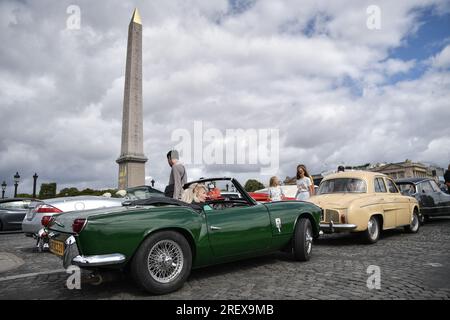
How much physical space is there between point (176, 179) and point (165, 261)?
2.62 metres

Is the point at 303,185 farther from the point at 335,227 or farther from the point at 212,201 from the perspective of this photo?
the point at 212,201

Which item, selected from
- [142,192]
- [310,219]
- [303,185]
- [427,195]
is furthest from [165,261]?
[427,195]

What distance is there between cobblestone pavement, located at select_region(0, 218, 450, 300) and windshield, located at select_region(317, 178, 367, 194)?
1605 mm

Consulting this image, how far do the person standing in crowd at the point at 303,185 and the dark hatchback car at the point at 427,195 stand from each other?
334cm

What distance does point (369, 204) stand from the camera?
724cm

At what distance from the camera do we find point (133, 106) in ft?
76.6

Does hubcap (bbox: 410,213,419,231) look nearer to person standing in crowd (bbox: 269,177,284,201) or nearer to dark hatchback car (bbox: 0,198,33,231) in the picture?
person standing in crowd (bbox: 269,177,284,201)

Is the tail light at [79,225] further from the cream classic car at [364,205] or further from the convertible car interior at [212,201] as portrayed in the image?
the cream classic car at [364,205]

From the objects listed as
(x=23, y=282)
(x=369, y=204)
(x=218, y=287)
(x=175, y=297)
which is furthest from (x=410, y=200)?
(x=23, y=282)

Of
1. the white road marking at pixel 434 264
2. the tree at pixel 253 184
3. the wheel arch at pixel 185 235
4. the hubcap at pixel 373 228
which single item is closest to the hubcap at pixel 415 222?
the hubcap at pixel 373 228

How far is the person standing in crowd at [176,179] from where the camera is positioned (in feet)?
20.6

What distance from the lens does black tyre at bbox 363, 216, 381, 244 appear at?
7.15 metres
